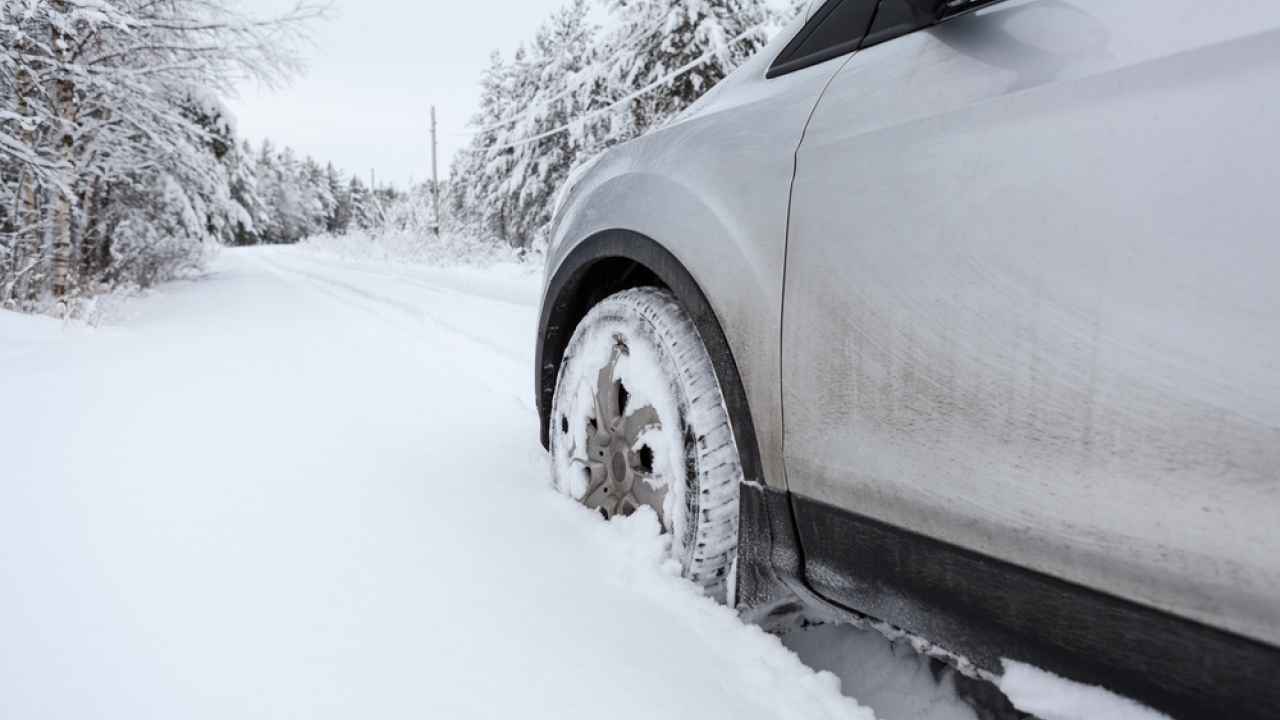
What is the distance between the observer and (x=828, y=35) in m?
1.33

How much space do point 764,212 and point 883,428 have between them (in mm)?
464

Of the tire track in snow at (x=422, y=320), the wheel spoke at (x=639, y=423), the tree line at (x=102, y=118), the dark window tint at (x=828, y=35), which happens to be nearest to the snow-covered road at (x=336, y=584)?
the wheel spoke at (x=639, y=423)

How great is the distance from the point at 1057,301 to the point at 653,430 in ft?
3.20

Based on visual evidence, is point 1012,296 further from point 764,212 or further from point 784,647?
point 784,647

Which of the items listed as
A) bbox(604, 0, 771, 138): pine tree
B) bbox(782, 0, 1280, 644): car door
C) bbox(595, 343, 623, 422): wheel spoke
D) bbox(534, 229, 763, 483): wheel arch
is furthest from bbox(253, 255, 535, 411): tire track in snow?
bbox(604, 0, 771, 138): pine tree

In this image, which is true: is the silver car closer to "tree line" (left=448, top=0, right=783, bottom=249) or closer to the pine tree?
"tree line" (left=448, top=0, right=783, bottom=249)

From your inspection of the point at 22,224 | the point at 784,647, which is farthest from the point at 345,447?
the point at 22,224

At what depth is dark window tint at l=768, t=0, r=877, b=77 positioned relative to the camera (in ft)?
4.15

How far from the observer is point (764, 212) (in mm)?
1273

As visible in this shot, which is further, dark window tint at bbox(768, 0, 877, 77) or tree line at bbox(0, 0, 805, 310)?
tree line at bbox(0, 0, 805, 310)

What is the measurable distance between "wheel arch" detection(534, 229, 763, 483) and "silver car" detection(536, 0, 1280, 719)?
0.01 meters

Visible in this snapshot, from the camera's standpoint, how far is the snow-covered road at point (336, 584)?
4.02 feet

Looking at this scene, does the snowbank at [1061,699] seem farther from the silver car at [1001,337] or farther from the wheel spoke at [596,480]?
the wheel spoke at [596,480]

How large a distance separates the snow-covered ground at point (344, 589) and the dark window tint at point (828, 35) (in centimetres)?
111
